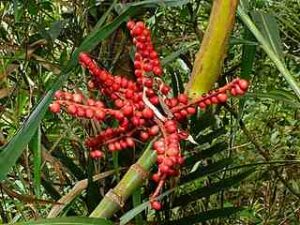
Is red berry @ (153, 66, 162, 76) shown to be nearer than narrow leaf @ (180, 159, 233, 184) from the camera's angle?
Yes

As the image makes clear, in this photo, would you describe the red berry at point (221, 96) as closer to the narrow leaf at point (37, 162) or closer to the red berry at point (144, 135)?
the red berry at point (144, 135)

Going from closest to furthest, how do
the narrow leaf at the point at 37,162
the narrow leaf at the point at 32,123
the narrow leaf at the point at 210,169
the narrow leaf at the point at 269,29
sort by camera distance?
the narrow leaf at the point at 32,123
the narrow leaf at the point at 37,162
the narrow leaf at the point at 269,29
the narrow leaf at the point at 210,169

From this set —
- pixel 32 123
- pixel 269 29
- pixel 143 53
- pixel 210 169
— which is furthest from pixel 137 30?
pixel 210 169

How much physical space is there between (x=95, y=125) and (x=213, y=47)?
41cm

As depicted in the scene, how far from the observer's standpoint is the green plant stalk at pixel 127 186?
646 millimetres

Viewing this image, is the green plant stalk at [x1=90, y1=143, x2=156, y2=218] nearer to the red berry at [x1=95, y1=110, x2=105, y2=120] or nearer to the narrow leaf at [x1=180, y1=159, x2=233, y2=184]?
the red berry at [x1=95, y1=110, x2=105, y2=120]

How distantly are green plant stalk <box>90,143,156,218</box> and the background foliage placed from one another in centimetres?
5

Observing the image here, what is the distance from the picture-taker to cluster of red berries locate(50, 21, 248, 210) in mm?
618

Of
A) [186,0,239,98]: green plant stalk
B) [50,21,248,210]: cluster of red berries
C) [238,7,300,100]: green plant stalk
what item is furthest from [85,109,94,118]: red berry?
[238,7,300,100]: green plant stalk

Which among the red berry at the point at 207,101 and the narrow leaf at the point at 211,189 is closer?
the red berry at the point at 207,101

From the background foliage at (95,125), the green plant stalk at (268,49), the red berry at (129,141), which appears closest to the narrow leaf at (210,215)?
the background foliage at (95,125)

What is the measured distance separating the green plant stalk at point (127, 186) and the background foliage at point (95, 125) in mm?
54

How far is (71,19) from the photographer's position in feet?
4.02

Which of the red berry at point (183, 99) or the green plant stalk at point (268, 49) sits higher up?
the green plant stalk at point (268, 49)
